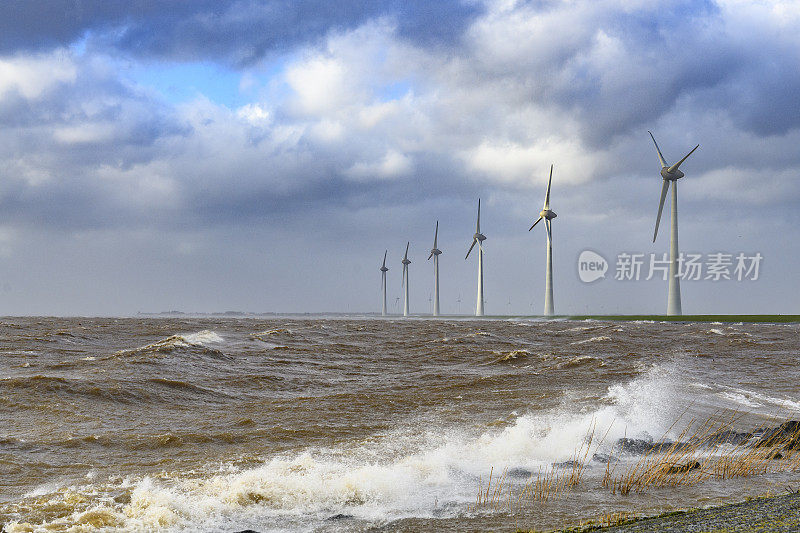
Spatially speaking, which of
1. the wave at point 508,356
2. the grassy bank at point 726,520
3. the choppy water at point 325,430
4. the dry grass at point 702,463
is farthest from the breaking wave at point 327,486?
the wave at point 508,356

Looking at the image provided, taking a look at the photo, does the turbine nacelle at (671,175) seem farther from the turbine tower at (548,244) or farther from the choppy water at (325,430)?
the choppy water at (325,430)

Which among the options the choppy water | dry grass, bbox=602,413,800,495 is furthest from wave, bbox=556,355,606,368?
dry grass, bbox=602,413,800,495

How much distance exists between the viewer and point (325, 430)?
19.0m

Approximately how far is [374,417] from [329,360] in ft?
68.1

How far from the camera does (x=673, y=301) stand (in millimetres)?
124438

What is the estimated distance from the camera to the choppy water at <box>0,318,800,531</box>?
11.3 meters

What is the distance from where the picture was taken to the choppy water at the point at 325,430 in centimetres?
1130

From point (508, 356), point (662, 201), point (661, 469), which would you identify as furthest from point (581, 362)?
point (662, 201)

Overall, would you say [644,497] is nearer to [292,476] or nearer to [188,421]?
[292,476]

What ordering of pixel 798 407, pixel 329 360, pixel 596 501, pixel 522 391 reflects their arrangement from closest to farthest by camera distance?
pixel 596 501 < pixel 798 407 < pixel 522 391 < pixel 329 360

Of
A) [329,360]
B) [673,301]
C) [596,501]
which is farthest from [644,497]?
[673,301]

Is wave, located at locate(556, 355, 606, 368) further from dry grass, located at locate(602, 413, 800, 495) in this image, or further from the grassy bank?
the grassy bank

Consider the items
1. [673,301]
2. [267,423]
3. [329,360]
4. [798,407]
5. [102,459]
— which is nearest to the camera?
[102,459]

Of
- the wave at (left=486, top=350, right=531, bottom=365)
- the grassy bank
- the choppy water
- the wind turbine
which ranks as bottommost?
the wave at (left=486, top=350, right=531, bottom=365)
